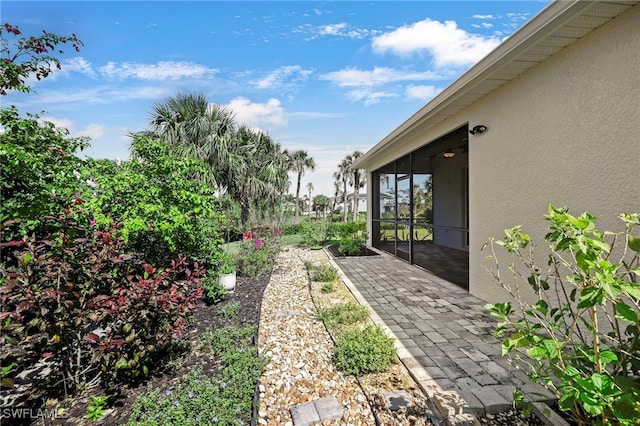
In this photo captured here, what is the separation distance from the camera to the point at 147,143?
158 inches

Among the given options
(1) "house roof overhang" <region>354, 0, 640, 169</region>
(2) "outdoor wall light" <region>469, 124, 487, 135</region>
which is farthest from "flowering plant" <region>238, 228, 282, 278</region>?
(2) "outdoor wall light" <region>469, 124, 487, 135</region>

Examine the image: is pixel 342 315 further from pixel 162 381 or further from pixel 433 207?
pixel 433 207

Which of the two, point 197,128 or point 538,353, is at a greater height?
point 197,128

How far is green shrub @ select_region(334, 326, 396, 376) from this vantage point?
246 cm

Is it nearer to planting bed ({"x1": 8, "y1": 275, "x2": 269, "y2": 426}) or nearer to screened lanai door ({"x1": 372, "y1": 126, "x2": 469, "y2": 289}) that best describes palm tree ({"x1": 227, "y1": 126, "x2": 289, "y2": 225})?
screened lanai door ({"x1": 372, "y1": 126, "x2": 469, "y2": 289})

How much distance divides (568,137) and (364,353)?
116 inches

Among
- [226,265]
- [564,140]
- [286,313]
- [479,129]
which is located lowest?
[286,313]

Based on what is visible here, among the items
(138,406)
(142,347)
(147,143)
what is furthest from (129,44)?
(138,406)

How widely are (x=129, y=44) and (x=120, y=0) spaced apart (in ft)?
4.68

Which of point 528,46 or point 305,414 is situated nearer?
point 305,414

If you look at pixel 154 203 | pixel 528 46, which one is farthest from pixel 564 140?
pixel 154 203

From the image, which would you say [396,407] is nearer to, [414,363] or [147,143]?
[414,363]

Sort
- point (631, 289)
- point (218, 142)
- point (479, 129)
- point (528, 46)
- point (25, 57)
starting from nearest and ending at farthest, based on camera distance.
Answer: point (631, 289) < point (528, 46) < point (25, 57) < point (479, 129) < point (218, 142)

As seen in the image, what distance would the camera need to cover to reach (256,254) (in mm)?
6781
